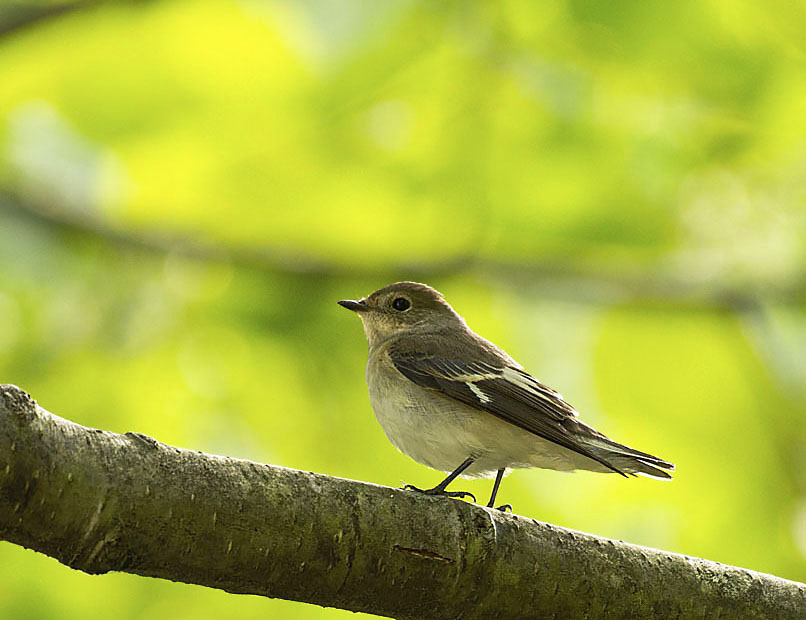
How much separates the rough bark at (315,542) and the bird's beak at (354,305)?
1.93 m

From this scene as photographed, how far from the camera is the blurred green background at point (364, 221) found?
4.46 m

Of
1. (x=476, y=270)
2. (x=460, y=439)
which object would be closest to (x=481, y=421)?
(x=460, y=439)

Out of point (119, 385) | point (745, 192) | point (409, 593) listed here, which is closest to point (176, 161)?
point (119, 385)

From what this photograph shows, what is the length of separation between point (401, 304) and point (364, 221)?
892 millimetres

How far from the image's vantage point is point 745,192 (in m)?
5.47

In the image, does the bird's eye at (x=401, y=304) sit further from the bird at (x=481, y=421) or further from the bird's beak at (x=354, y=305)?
the bird at (x=481, y=421)

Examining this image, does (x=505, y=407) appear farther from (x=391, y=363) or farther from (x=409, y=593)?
(x=409, y=593)

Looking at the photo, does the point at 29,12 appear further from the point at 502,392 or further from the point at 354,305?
the point at 502,392

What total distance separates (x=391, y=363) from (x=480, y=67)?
1511mm

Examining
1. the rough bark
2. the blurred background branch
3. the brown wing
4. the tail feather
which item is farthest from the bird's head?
the rough bark

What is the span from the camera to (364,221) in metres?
4.79

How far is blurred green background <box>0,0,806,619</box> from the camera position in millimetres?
4457

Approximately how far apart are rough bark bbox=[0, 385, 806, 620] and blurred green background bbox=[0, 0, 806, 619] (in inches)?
58.4

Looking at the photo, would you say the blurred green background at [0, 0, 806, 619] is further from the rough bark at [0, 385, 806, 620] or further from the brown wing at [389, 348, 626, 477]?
the rough bark at [0, 385, 806, 620]
